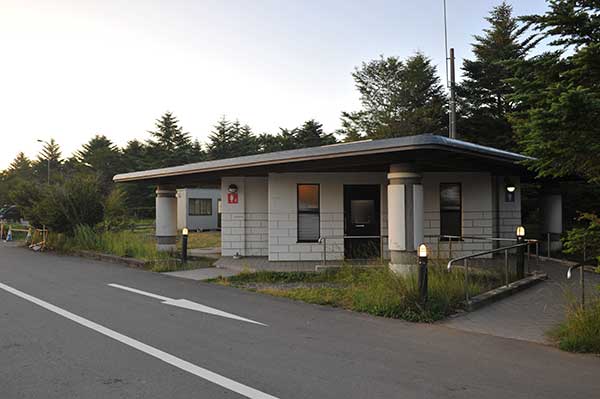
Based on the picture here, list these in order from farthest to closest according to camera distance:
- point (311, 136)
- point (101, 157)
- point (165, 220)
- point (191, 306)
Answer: point (101, 157) → point (311, 136) → point (165, 220) → point (191, 306)

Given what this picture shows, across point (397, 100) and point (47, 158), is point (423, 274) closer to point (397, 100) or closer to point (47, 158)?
point (397, 100)

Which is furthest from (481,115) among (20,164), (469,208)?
(20,164)

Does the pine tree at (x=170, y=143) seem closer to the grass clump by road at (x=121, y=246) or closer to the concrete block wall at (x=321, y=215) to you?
the grass clump by road at (x=121, y=246)

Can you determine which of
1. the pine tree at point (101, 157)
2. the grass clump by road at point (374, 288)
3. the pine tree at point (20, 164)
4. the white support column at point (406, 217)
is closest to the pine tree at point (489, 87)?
the white support column at point (406, 217)

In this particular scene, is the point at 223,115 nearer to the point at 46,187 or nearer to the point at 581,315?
the point at 46,187

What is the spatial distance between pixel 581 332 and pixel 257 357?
4154 mm

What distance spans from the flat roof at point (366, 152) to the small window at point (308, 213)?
1.82 meters

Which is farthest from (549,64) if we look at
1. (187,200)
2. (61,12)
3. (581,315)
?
(187,200)

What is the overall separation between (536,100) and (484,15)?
30.3 meters

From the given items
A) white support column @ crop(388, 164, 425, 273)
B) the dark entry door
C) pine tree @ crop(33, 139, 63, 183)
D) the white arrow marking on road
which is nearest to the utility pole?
the dark entry door

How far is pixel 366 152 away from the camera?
31.6ft

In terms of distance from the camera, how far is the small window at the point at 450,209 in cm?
1395

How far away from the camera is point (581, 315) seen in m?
5.99

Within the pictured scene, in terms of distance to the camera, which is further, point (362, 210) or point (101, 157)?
point (101, 157)
